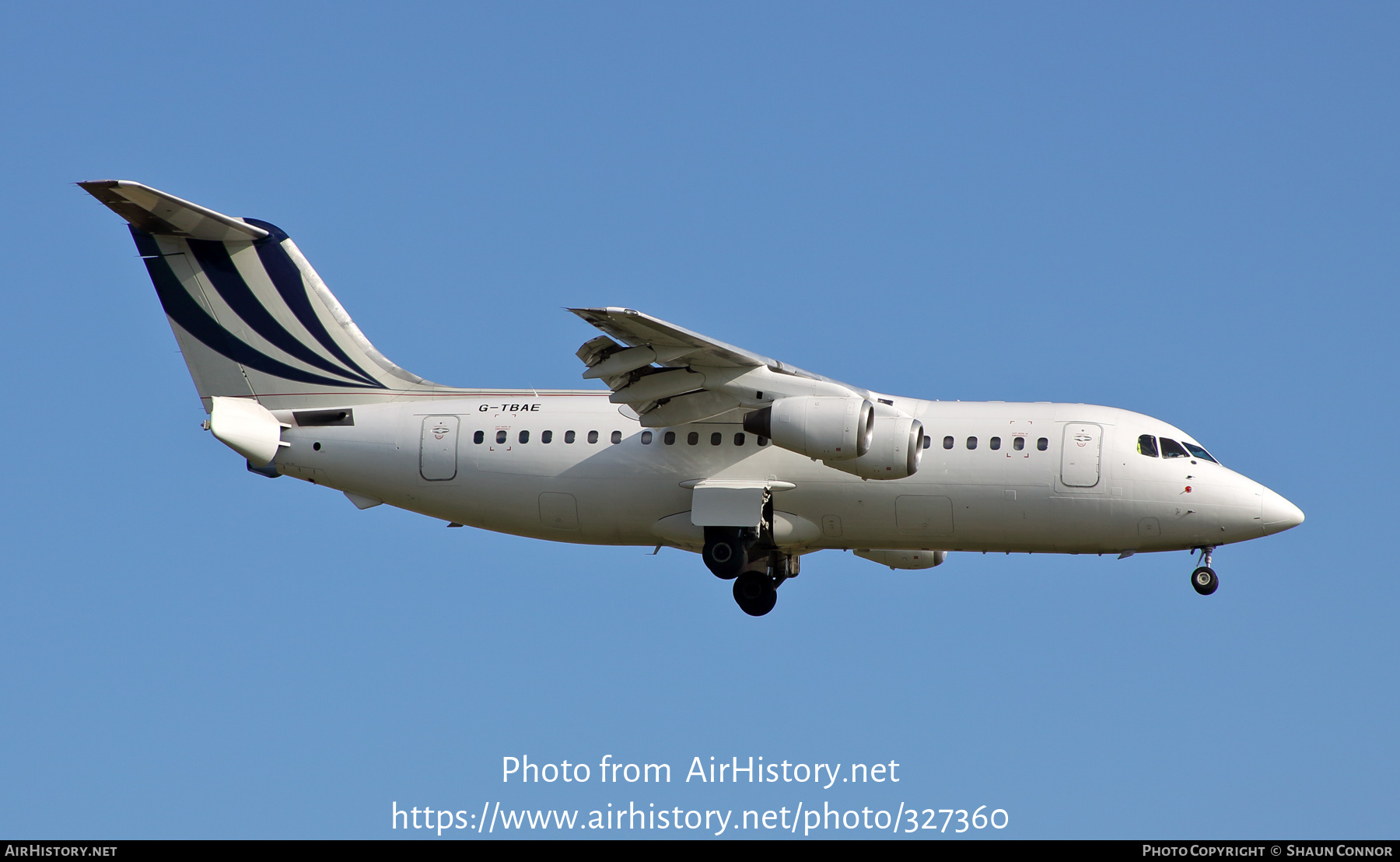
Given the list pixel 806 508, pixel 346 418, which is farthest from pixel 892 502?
pixel 346 418

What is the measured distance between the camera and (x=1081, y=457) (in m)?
20.9

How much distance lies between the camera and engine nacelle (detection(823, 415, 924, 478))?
65.7ft

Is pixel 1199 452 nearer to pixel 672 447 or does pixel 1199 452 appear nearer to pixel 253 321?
pixel 672 447

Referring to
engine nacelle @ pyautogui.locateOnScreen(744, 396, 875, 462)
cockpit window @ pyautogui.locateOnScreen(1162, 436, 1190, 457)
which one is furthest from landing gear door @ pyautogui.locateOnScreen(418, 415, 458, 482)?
cockpit window @ pyautogui.locateOnScreen(1162, 436, 1190, 457)

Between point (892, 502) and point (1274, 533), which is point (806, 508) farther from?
point (1274, 533)

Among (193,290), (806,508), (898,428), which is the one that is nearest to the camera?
(898,428)

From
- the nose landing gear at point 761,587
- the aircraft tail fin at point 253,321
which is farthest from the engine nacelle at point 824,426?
the aircraft tail fin at point 253,321

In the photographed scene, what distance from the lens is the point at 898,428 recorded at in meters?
20.1

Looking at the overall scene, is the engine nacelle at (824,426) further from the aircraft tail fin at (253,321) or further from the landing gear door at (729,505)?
the aircraft tail fin at (253,321)

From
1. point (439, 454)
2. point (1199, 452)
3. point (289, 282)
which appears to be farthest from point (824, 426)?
point (289, 282)

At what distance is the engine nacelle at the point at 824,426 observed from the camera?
64.6 feet

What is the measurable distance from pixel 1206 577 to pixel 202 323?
15.0m

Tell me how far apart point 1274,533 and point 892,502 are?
200 inches

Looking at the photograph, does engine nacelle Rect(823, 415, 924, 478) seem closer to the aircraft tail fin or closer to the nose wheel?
the nose wheel
